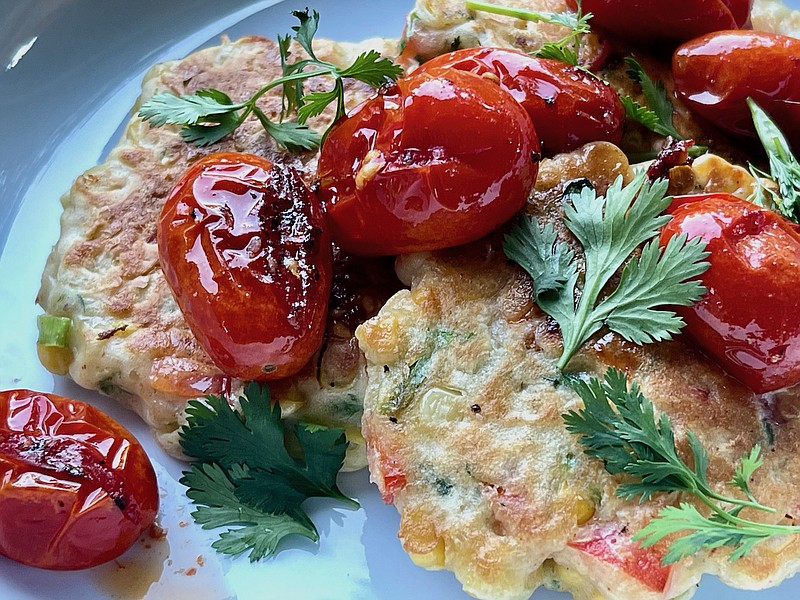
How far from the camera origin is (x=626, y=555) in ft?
4.91

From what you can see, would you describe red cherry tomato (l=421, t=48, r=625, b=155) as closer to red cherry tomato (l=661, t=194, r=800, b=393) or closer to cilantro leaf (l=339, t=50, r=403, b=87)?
cilantro leaf (l=339, t=50, r=403, b=87)

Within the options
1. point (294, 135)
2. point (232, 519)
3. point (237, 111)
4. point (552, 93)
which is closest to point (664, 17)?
point (552, 93)

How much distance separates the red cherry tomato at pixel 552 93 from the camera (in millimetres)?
1894

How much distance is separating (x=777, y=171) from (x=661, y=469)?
822mm

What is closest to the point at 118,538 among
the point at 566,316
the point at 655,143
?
the point at 566,316

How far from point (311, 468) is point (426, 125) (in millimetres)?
791

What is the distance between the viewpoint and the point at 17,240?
2264 mm

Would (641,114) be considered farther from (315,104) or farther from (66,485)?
(66,485)

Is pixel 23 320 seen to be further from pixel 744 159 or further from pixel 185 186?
pixel 744 159

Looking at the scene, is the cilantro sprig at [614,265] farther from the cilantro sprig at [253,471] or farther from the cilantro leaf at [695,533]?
the cilantro sprig at [253,471]

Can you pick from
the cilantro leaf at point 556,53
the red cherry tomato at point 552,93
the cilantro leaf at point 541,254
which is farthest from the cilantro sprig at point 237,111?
the cilantro leaf at point 541,254

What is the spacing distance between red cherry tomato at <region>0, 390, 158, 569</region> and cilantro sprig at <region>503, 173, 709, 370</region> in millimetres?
939

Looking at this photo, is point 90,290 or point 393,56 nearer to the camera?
point 90,290

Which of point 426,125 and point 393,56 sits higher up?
point 426,125
